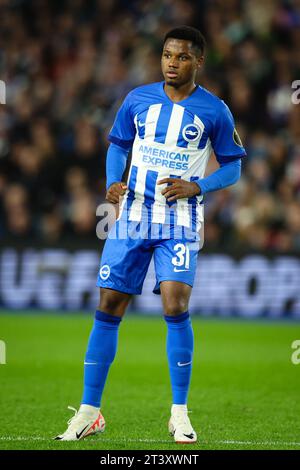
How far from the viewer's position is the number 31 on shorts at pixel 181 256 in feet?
18.5

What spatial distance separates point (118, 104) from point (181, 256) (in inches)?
366

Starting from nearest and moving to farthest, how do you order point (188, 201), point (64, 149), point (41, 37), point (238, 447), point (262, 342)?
point (238, 447) < point (188, 201) < point (262, 342) < point (64, 149) < point (41, 37)

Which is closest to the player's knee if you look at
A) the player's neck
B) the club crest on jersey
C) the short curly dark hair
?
the club crest on jersey

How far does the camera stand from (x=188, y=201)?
19.1ft

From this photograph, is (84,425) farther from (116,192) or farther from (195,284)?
(195,284)

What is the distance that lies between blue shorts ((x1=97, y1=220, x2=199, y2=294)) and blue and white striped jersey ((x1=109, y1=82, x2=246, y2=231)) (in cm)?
15

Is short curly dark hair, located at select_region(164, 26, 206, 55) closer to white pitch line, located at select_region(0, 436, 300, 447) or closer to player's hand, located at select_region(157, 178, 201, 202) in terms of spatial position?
player's hand, located at select_region(157, 178, 201, 202)

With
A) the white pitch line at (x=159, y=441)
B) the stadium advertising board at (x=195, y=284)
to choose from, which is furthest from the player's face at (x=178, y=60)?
the stadium advertising board at (x=195, y=284)

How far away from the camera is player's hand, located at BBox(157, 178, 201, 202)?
5609 mm

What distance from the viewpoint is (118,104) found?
1469 cm

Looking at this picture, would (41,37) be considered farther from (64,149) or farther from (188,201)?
(188,201)

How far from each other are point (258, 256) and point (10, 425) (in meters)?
7.47

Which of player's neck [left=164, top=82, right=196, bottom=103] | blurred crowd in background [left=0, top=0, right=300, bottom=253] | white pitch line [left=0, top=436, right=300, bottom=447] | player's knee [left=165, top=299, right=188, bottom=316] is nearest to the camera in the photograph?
white pitch line [left=0, top=436, right=300, bottom=447]

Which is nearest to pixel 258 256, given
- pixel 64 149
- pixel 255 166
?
pixel 255 166
